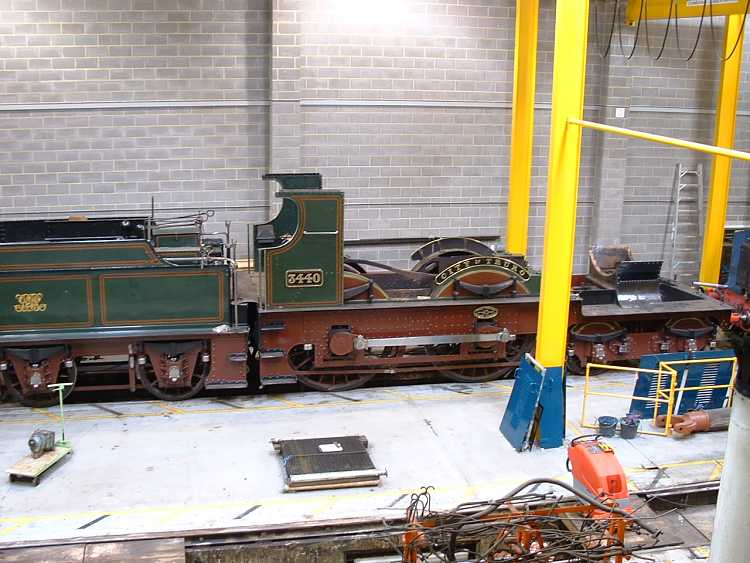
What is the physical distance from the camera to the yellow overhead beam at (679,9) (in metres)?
12.9

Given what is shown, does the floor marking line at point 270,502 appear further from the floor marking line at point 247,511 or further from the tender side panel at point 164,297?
the tender side panel at point 164,297

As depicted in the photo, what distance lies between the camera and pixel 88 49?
12.9 metres

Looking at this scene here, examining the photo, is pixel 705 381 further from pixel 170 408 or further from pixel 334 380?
pixel 170 408

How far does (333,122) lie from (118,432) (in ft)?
20.7

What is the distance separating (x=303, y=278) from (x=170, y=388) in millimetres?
2108

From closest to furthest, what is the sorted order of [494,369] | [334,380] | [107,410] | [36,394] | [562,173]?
[562,173], [107,410], [36,394], [334,380], [494,369]

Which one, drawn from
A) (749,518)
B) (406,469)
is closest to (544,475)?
(406,469)

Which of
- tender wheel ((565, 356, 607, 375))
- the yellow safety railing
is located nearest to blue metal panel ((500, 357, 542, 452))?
the yellow safety railing

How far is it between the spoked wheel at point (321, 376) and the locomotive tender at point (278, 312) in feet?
0.06

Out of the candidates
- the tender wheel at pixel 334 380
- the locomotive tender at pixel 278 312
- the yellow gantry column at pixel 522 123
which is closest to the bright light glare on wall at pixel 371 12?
the yellow gantry column at pixel 522 123

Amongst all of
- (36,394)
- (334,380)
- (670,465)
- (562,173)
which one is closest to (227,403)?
(334,380)

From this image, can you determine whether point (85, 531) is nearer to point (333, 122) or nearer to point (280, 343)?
point (280, 343)

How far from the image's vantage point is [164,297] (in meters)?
9.99

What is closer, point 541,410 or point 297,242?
point 541,410
